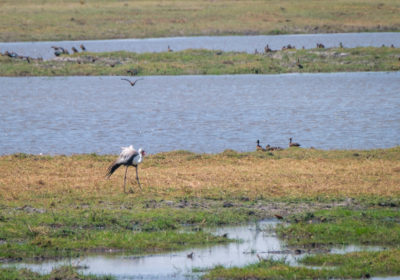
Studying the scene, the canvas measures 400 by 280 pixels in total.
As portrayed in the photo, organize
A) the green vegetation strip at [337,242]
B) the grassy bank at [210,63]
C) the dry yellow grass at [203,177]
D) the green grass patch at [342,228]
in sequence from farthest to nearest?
the grassy bank at [210,63]
the dry yellow grass at [203,177]
the green grass patch at [342,228]
the green vegetation strip at [337,242]

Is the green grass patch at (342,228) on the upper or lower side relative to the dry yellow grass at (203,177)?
lower

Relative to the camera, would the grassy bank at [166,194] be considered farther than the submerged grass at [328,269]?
Yes

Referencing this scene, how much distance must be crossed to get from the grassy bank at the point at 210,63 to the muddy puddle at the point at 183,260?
30.2 m

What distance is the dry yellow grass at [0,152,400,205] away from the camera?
49.2 ft

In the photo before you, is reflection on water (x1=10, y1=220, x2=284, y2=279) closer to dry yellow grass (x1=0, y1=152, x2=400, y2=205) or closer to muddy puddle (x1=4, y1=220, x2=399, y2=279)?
muddy puddle (x1=4, y1=220, x2=399, y2=279)

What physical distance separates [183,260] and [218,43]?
4599 cm

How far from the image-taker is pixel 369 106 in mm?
31828

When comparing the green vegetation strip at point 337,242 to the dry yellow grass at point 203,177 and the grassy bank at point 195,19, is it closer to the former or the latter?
the dry yellow grass at point 203,177

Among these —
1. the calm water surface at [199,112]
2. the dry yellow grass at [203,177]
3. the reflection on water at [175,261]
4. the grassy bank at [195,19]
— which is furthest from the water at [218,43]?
the reflection on water at [175,261]

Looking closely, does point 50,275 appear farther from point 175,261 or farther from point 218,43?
point 218,43

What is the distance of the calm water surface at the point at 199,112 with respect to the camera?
24.2 metres

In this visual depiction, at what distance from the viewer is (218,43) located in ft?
185

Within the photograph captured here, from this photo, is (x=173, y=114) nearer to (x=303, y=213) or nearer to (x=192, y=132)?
(x=192, y=132)

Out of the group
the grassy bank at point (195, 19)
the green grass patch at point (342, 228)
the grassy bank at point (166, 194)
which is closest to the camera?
the green grass patch at point (342, 228)
